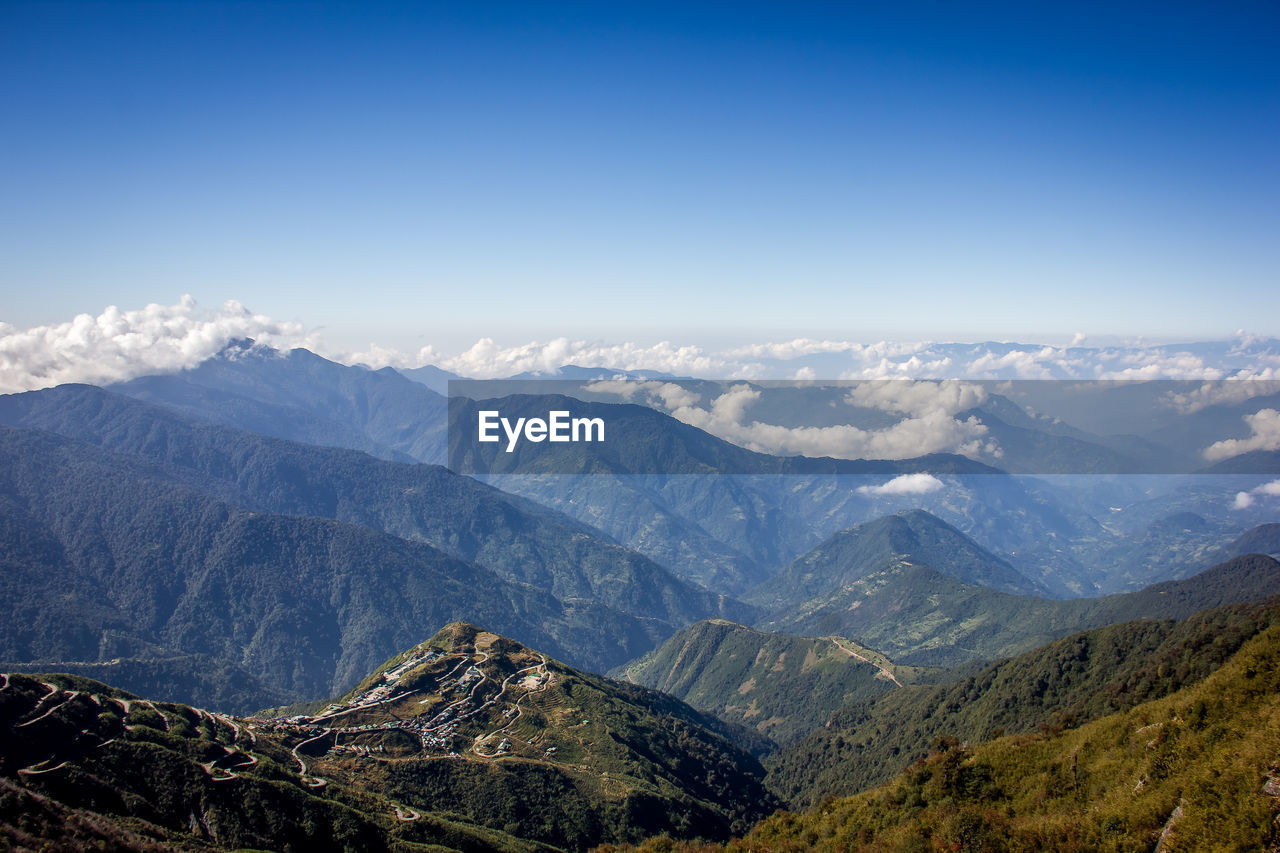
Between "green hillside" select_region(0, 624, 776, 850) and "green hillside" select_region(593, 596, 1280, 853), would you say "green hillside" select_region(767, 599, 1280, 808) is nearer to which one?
"green hillside" select_region(0, 624, 776, 850)

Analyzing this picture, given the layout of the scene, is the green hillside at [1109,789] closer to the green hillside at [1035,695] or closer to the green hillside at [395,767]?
the green hillside at [1035,695]

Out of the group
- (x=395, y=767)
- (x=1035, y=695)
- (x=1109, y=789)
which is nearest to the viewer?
(x=1109, y=789)

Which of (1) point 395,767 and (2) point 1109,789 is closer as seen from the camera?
(2) point 1109,789

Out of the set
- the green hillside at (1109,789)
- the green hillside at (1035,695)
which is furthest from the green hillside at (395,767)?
the green hillside at (1109,789)

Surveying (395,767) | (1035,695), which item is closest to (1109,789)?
(395,767)

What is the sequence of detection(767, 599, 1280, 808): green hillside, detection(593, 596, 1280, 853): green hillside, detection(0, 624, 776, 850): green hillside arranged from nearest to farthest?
detection(593, 596, 1280, 853): green hillside < detection(0, 624, 776, 850): green hillside < detection(767, 599, 1280, 808): green hillside

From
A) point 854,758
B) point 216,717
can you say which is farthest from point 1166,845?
point 854,758

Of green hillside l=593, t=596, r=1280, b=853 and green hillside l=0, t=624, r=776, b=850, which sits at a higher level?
green hillside l=593, t=596, r=1280, b=853

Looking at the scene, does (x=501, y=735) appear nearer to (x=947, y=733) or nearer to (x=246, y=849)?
(x=246, y=849)

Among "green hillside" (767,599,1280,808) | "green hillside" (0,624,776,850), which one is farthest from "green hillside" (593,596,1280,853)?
"green hillside" (0,624,776,850)

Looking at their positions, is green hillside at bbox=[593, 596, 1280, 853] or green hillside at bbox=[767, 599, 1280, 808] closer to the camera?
green hillside at bbox=[593, 596, 1280, 853]

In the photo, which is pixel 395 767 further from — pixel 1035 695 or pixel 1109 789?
pixel 1035 695
